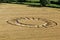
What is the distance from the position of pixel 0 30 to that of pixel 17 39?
2427mm

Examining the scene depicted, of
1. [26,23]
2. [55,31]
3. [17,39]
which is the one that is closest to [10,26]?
[26,23]

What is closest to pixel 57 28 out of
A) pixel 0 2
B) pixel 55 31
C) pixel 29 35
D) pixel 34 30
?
pixel 55 31

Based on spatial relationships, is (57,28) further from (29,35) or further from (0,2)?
(0,2)

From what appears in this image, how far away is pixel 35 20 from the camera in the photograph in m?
16.6

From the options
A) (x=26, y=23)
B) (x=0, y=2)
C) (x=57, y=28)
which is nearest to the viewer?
(x=57, y=28)

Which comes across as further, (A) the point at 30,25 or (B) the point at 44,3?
(B) the point at 44,3

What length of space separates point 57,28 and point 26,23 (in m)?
3.21

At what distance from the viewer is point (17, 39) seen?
1116cm

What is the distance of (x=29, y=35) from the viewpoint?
12164mm

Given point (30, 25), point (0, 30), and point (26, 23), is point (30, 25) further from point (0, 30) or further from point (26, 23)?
point (0, 30)

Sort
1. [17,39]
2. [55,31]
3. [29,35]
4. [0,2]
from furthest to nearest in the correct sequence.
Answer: [0,2] < [55,31] < [29,35] < [17,39]

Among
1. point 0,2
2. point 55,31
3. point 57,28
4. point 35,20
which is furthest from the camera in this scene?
point 0,2

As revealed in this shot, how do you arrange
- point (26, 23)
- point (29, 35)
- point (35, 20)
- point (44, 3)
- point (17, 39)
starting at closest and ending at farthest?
point (17, 39), point (29, 35), point (26, 23), point (35, 20), point (44, 3)

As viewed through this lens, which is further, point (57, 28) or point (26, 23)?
point (26, 23)
